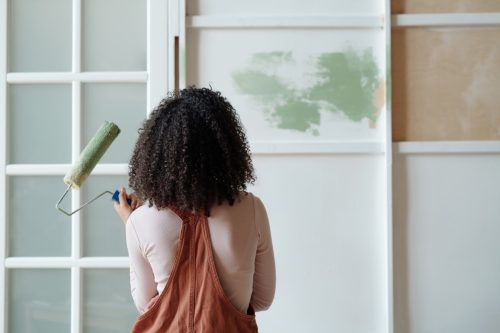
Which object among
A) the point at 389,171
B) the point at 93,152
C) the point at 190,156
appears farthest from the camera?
the point at 389,171

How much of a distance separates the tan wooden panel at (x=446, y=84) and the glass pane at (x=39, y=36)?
121 centimetres

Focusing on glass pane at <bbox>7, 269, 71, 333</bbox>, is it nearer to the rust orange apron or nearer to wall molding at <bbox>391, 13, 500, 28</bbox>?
the rust orange apron

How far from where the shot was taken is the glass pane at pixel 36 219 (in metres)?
2.20

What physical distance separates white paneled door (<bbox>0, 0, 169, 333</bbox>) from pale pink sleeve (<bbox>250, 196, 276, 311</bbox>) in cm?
87

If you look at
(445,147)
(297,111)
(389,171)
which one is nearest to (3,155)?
(297,111)

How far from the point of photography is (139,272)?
1343 millimetres

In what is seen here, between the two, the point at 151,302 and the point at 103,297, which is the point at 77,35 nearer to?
the point at 103,297

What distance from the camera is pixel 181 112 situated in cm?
133

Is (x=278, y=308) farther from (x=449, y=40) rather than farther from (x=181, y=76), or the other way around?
(x=449, y=40)

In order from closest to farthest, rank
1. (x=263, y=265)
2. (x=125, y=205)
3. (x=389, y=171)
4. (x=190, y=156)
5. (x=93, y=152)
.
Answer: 1. (x=190, y=156)
2. (x=263, y=265)
3. (x=125, y=205)
4. (x=93, y=152)
5. (x=389, y=171)

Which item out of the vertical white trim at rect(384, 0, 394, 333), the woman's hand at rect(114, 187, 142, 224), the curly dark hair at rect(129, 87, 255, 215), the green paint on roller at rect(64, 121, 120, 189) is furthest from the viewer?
the vertical white trim at rect(384, 0, 394, 333)

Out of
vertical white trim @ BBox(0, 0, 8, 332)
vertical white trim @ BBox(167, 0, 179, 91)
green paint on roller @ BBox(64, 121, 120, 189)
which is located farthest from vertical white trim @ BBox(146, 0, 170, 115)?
vertical white trim @ BBox(0, 0, 8, 332)

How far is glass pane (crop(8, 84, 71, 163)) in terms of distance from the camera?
220cm

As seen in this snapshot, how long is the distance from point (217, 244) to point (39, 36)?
1.32m
